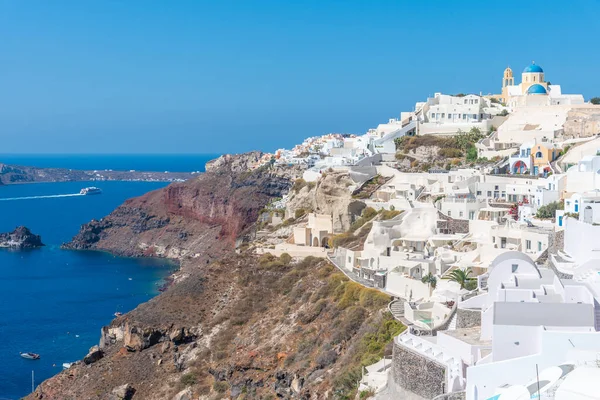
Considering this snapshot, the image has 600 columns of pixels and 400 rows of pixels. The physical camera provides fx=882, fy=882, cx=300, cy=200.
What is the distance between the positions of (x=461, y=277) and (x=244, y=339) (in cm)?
1222

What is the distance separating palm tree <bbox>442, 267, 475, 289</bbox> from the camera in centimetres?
2398

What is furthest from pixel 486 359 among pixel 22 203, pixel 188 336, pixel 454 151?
pixel 22 203

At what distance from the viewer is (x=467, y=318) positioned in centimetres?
1869

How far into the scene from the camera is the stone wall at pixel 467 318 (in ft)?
60.7

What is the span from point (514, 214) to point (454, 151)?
1621cm

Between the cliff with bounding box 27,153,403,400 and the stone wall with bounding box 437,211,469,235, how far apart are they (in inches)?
150

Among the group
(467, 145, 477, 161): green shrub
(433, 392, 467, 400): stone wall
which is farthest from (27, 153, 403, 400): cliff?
(467, 145, 477, 161): green shrub

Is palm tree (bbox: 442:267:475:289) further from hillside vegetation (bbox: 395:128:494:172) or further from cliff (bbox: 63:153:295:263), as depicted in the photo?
cliff (bbox: 63:153:295:263)

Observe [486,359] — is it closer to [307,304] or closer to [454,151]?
[307,304]

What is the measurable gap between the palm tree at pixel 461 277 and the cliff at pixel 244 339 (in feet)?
6.84

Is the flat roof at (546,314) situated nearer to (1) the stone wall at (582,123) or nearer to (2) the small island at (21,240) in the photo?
(1) the stone wall at (582,123)

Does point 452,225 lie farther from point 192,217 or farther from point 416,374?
point 192,217

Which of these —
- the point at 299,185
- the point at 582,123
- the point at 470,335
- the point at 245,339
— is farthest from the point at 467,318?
the point at 299,185

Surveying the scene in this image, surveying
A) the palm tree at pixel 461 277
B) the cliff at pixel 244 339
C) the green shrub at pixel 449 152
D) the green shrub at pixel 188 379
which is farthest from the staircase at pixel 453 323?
the green shrub at pixel 449 152
